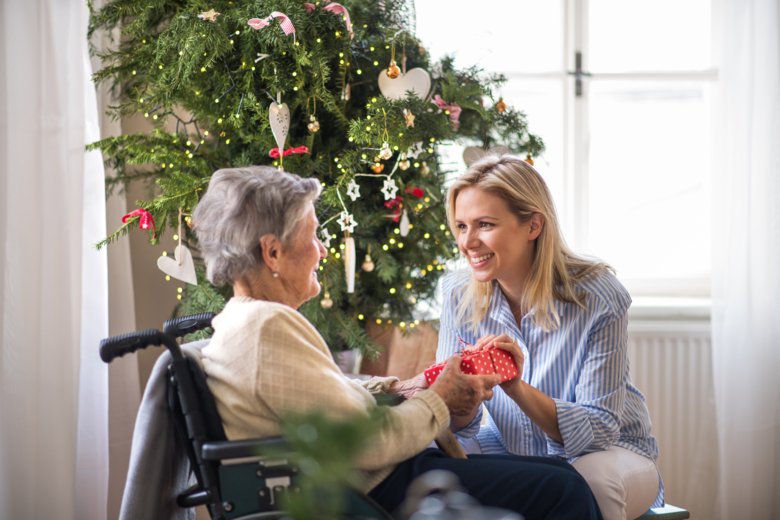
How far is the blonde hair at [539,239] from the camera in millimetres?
2033

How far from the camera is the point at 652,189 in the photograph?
3.44 meters

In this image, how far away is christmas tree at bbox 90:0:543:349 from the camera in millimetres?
2197

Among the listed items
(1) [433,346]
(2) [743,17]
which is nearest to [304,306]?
(1) [433,346]

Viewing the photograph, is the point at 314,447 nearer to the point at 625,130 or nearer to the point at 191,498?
the point at 191,498

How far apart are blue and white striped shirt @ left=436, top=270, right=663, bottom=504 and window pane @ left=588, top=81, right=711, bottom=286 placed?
1.43 meters

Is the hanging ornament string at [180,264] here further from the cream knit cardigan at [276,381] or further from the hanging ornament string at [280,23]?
the cream knit cardigan at [276,381]

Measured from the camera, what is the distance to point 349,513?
1439 mm

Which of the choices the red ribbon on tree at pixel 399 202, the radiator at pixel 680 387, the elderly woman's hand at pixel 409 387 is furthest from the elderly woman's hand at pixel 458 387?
the radiator at pixel 680 387

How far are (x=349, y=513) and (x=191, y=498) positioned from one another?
1.04 feet

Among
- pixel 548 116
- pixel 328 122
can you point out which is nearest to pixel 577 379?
pixel 328 122

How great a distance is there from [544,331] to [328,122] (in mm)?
918

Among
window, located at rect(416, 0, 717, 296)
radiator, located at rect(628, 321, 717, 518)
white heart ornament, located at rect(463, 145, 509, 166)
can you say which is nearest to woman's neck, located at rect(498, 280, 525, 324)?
white heart ornament, located at rect(463, 145, 509, 166)

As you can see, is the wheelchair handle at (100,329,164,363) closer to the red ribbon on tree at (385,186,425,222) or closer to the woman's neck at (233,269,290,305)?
the woman's neck at (233,269,290,305)

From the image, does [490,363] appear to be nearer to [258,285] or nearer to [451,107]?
[258,285]
